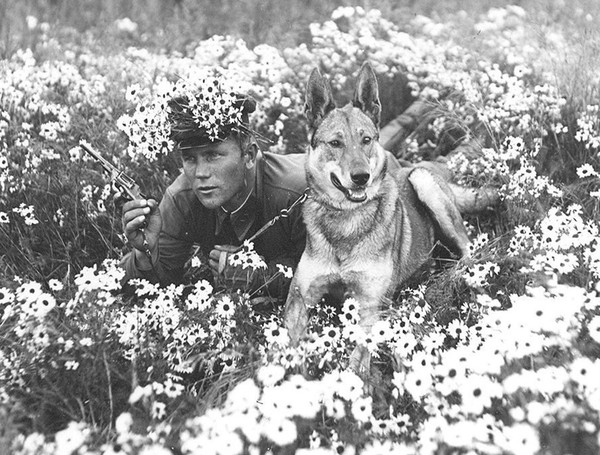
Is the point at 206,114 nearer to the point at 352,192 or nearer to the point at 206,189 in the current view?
the point at 206,189

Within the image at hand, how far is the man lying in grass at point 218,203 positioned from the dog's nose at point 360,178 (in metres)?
0.79

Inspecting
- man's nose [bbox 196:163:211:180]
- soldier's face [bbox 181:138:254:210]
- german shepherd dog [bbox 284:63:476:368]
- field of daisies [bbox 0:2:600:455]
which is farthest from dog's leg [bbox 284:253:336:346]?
man's nose [bbox 196:163:211:180]

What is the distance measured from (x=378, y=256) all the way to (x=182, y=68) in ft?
11.4

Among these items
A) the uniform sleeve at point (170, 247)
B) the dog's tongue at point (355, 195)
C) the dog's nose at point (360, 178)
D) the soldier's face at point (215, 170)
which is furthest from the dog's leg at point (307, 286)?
the uniform sleeve at point (170, 247)

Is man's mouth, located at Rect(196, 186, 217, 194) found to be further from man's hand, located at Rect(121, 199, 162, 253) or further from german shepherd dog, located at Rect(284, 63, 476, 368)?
german shepherd dog, located at Rect(284, 63, 476, 368)

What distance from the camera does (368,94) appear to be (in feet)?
15.6

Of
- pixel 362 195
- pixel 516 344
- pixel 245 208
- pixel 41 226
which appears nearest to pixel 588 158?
pixel 362 195

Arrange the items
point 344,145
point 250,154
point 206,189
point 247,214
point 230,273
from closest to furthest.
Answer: point 230,273 → point 344,145 → point 206,189 → point 250,154 → point 247,214

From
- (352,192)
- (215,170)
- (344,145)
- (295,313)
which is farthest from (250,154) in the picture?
(295,313)

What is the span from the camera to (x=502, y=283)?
4.36 meters

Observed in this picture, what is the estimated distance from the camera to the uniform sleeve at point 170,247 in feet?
16.4

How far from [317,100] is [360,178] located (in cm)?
72

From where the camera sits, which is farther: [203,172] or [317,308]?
[203,172]

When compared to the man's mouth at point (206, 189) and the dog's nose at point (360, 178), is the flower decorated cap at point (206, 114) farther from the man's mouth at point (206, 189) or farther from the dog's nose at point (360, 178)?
the dog's nose at point (360, 178)
